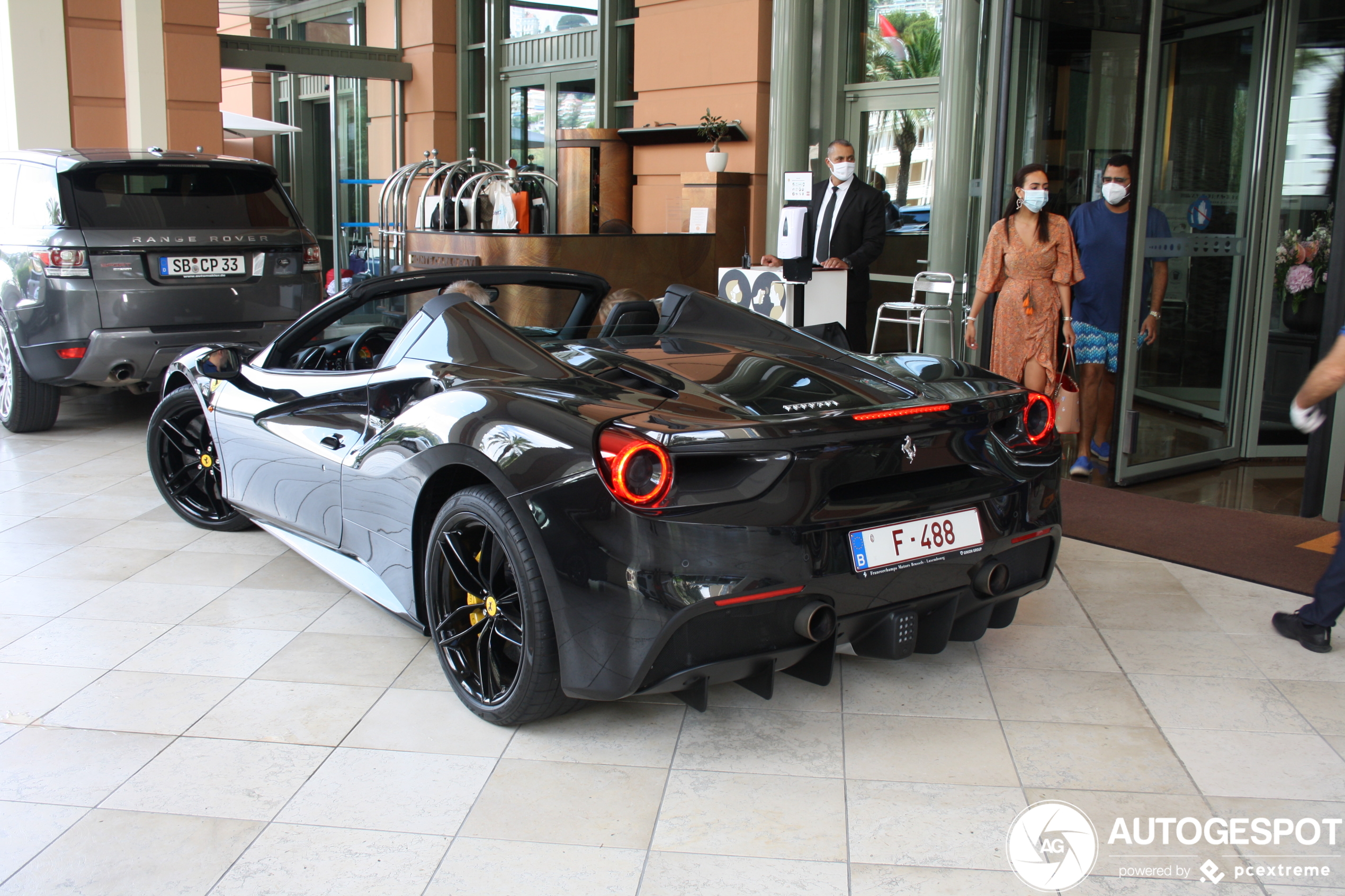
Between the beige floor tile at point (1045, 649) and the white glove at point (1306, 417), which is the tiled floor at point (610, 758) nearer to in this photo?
the beige floor tile at point (1045, 649)

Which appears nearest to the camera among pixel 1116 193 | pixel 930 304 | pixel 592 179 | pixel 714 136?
pixel 1116 193

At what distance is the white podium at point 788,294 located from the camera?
22.2 ft

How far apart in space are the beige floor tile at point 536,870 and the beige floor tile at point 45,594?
228cm

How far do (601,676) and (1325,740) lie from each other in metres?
1.94

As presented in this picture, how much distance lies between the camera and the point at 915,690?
10.6 feet

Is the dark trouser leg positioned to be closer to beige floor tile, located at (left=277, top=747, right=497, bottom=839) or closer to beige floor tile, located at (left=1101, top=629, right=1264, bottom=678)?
beige floor tile, located at (left=1101, top=629, right=1264, bottom=678)

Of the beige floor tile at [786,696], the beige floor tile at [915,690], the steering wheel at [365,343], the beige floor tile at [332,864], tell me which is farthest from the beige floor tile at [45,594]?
the beige floor tile at [915,690]

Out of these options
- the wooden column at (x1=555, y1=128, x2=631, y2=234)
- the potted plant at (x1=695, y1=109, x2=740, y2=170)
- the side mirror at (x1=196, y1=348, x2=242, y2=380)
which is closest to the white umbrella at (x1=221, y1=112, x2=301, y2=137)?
the wooden column at (x1=555, y1=128, x2=631, y2=234)

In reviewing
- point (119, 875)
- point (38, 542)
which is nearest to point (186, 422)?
point (38, 542)

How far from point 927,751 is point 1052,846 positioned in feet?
1.62

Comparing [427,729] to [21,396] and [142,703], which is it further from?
[21,396]

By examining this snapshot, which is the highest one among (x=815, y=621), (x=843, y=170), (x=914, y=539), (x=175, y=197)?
(x=843, y=170)

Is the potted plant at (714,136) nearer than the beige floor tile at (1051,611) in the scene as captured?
No

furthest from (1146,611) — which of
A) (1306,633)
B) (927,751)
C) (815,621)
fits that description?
(815,621)
